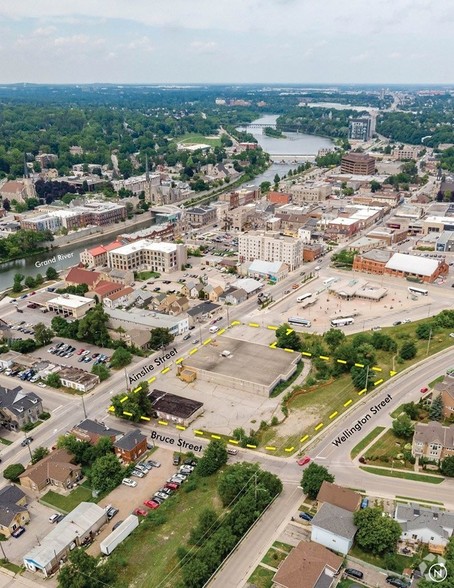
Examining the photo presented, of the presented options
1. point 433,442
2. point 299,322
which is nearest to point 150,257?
point 299,322

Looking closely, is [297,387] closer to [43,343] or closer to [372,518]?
[372,518]

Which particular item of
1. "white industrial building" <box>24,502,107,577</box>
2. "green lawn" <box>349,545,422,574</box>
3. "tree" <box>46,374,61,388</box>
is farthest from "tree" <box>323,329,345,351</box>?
"white industrial building" <box>24,502,107,577</box>

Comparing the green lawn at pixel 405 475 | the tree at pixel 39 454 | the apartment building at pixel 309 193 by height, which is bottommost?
the tree at pixel 39 454

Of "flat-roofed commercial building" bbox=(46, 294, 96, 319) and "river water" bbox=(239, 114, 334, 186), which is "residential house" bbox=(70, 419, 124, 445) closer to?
"flat-roofed commercial building" bbox=(46, 294, 96, 319)

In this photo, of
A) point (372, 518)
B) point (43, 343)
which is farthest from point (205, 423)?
point (43, 343)

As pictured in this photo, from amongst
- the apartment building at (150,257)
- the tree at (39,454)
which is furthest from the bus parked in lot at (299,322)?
the tree at (39,454)

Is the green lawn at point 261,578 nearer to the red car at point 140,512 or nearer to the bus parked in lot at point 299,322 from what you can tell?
the red car at point 140,512
